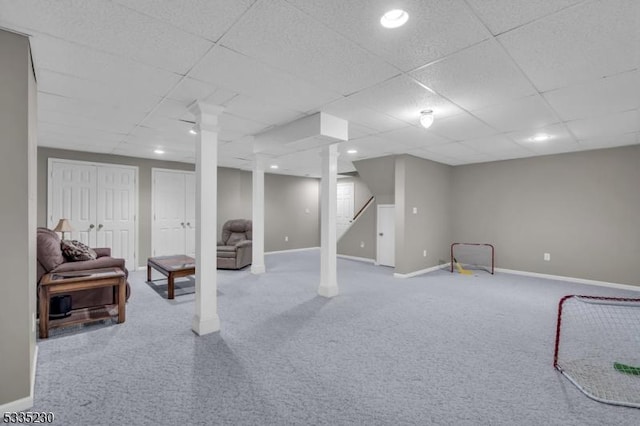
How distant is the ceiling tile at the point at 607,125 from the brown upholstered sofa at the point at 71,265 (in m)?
6.14

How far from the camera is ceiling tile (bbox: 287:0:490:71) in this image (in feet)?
5.38

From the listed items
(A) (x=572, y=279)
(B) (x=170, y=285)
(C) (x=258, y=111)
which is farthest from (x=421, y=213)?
(B) (x=170, y=285)

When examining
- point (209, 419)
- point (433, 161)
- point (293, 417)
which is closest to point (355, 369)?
point (293, 417)

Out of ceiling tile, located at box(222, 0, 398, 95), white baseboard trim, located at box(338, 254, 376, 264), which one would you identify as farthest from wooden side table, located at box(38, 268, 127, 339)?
white baseboard trim, located at box(338, 254, 376, 264)

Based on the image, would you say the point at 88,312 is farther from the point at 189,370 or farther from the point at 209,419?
the point at 209,419

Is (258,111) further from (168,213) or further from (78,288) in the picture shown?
(168,213)

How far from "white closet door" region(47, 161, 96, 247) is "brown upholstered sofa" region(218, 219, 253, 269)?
2483 millimetres

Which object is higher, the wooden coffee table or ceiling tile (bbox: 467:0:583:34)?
ceiling tile (bbox: 467:0:583:34)

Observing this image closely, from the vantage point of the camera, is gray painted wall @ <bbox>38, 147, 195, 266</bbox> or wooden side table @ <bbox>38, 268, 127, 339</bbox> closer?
wooden side table @ <bbox>38, 268, 127, 339</bbox>

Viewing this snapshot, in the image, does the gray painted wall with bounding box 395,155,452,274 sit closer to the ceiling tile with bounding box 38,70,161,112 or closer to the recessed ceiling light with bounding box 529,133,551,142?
the recessed ceiling light with bounding box 529,133,551,142

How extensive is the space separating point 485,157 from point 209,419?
636 centimetres

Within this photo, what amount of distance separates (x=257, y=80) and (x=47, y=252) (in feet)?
9.80

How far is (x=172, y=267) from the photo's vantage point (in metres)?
4.47

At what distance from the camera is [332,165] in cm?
448
